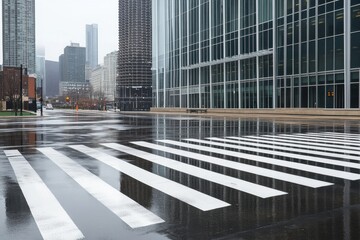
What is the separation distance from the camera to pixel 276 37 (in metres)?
53.5

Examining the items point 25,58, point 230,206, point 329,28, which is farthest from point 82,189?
point 25,58

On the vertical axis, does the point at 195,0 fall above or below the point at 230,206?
above

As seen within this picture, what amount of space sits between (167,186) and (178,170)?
1.65 meters

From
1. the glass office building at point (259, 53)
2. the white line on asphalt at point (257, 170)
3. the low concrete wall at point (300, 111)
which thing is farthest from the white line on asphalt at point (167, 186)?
the glass office building at point (259, 53)

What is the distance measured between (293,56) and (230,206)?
47.5 m

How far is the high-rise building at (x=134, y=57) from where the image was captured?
154m

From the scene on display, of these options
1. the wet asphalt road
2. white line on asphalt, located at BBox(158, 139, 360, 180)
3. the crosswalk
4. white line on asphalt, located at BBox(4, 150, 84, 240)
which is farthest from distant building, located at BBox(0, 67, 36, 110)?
white line on asphalt, located at BBox(4, 150, 84, 240)

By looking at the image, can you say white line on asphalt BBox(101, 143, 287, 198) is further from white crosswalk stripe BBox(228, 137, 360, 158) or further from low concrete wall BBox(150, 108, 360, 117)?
low concrete wall BBox(150, 108, 360, 117)

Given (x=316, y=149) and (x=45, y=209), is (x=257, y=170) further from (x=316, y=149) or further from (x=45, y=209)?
(x=45, y=209)

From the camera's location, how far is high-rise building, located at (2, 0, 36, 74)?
16338 cm

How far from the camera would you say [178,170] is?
30.8 ft

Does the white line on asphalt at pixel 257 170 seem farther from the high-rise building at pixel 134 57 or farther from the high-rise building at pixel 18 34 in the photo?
the high-rise building at pixel 18 34

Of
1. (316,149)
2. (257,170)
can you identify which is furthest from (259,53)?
(257,170)

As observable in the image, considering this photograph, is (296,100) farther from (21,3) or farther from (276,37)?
(21,3)
